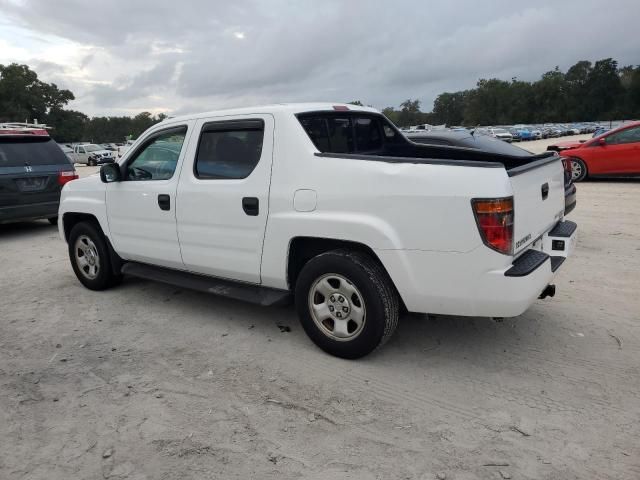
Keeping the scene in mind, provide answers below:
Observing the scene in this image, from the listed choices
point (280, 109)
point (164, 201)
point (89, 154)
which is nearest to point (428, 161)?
point (280, 109)

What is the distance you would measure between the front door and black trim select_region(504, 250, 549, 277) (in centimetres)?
273

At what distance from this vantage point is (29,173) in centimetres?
855

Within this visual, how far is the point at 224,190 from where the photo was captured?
3.96m

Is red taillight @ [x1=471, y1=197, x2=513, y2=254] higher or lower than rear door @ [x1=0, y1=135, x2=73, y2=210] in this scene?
lower

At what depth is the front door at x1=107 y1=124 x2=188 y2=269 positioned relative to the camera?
4414mm

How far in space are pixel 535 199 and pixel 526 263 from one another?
50 centimetres

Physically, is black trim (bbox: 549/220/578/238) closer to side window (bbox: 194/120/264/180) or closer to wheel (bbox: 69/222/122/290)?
Answer: side window (bbox: 194/120/264/180)

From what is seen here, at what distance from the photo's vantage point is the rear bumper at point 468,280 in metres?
3.01

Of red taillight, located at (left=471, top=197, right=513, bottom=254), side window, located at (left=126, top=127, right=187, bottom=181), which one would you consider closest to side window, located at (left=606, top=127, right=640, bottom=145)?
red taillight, located at (left=471, top=197, right=513, bottom=254)

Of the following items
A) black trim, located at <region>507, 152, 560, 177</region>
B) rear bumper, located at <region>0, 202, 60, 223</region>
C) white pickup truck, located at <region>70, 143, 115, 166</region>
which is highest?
white pickup truck, located at <region>70, 143, 115, 166</region>

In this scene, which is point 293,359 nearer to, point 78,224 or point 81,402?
point 81,402

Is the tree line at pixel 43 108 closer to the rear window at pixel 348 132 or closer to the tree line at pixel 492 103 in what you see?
the tree line at pixel 492 103

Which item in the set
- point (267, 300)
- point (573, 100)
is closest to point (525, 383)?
point (267, 300)

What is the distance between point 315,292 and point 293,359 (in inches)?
20.9
